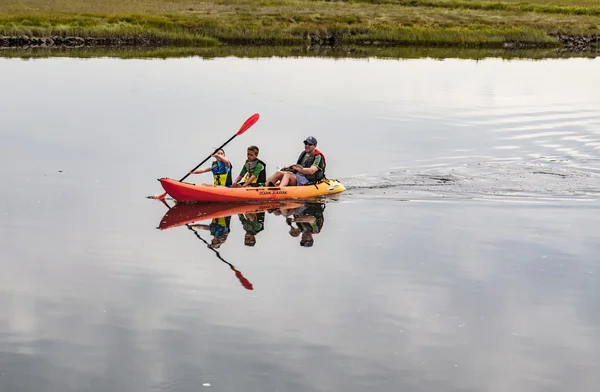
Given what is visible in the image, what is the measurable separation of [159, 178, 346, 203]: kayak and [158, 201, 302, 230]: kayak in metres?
0.12

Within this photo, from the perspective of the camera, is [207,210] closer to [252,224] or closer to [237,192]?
[237,192]

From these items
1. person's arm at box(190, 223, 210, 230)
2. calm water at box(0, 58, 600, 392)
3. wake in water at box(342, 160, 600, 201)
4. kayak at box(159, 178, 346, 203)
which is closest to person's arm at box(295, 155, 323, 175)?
kayak at box(159, 178, 346, 203)

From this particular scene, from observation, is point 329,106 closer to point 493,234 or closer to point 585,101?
point 585,101

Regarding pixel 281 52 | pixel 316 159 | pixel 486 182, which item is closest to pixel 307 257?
pixel 316 159

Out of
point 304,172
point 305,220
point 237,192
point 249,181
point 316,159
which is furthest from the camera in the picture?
point 316,159

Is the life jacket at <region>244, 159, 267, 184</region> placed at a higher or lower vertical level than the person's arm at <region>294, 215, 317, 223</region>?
higher

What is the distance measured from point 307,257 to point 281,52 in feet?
113

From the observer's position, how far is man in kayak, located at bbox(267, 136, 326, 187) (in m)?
19.8

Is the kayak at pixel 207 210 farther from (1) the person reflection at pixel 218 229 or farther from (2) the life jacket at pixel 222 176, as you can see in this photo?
(2) the life jacket at pixel 222 176

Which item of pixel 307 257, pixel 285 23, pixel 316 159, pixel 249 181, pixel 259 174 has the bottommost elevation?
pixel 307 257

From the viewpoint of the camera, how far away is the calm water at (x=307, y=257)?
436 inches

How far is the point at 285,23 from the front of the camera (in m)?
55.8

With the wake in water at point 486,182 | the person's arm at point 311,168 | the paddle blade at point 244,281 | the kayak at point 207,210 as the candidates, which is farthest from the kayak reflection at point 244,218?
the wake in water at point 486,182

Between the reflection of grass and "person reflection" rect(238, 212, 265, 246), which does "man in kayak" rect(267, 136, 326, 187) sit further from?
the reflection of grass
